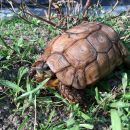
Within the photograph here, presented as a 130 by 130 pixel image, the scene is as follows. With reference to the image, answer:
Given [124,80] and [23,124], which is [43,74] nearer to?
[23,124]

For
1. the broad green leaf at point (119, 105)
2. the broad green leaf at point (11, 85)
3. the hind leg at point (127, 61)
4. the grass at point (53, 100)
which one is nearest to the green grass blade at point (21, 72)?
the grass at point (53, 100)

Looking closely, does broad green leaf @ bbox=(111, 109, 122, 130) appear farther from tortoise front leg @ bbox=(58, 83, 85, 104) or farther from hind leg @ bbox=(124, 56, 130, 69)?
hind leg @ bbox=(124, 56, 130, 69)

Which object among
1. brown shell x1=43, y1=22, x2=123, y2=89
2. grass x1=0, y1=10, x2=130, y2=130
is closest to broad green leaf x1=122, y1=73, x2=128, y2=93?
grass x1=0, y1=10, x2=130, y2=130

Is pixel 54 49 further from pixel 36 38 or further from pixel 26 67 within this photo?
pixel 36 38

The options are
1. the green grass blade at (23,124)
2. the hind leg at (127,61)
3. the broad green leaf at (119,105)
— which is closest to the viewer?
the green grass blade at (23,124)

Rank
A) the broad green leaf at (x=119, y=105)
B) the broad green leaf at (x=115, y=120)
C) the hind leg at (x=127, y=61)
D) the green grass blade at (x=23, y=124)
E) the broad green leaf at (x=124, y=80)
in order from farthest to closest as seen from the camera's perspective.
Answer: the hind leg at (x=127, y=61) < the broad green leaf at (x=124, y=80) < the broad green leaf at (x=119, y=105) < the green grass blade at (x=23, y=124) < the broad green leaf at (x=115, y=120)

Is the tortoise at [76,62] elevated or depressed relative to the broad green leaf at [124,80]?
elevated

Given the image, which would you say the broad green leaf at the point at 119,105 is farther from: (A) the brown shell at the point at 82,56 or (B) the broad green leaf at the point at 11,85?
(B) the broad green leaf at the point at 11,85
